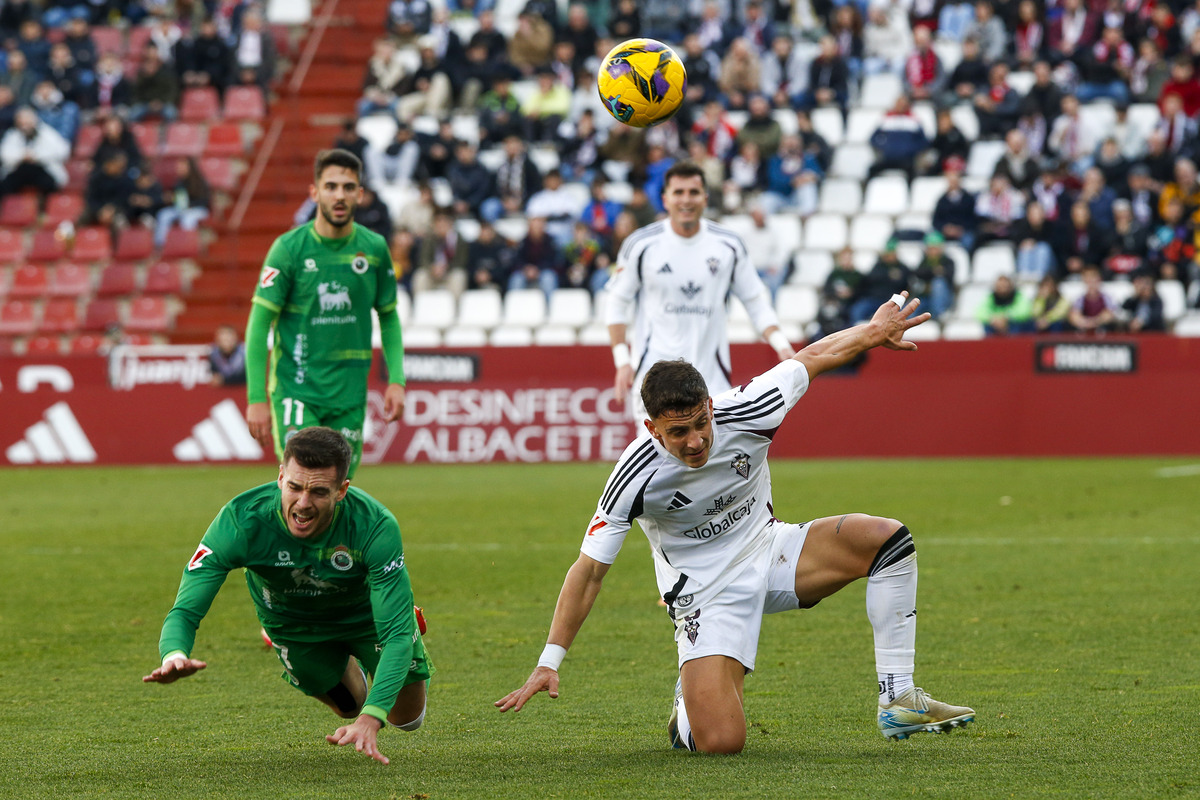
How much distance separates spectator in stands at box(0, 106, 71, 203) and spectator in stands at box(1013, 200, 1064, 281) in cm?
1443

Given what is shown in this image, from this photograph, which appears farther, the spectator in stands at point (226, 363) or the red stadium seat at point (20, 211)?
the red stadium seat at point (20, 211)

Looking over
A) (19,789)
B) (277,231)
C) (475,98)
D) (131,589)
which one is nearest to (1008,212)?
(475,98)

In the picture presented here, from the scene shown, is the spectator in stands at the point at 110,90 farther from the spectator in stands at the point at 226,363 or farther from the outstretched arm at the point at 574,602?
the outstretched arm at the point at 574,602

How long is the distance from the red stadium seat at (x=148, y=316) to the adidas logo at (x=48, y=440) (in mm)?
3608

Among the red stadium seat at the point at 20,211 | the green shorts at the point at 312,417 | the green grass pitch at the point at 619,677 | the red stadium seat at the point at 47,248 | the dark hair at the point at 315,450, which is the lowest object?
the green grass pitch at the point at 619,677

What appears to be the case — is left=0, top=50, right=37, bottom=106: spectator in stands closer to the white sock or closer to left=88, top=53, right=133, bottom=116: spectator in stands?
left=88, top=53, right=133, bottom=116: spectator in stands

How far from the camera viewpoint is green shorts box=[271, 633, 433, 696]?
5457mm

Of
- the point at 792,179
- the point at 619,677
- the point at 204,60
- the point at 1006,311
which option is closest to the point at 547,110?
the point at 792,179

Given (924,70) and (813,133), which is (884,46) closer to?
(924,70)

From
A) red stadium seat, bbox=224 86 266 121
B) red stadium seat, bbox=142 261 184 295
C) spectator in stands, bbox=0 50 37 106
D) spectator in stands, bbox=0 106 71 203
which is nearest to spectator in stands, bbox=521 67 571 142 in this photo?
red stadium seat, bbox=224 86 266 121

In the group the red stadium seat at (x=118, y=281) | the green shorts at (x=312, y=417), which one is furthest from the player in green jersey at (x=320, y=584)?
the red stadium seat at (x=118, y=281)

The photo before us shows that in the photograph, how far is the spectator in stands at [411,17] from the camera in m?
24.3

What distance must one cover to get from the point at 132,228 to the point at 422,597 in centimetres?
1553

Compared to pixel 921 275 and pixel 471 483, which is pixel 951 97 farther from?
pixel 471 483
